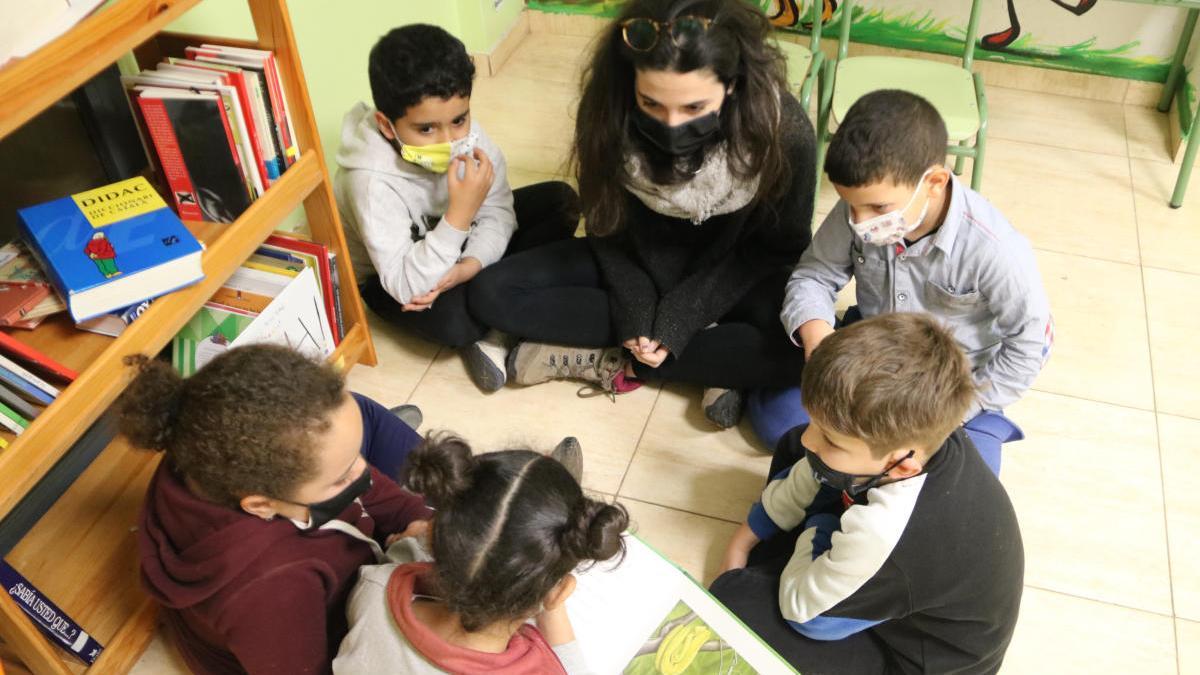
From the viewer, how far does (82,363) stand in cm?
125

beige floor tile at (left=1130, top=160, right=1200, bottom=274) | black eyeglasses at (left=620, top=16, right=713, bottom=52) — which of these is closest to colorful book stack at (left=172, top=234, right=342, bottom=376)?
black eyeglasses at (left=620, top=16, right=713, bottom=52)

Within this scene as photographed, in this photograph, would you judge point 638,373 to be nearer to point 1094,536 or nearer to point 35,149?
point 1094,536

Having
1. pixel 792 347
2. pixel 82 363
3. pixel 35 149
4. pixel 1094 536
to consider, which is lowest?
pixel 1094 536

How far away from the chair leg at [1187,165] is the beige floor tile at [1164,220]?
0.03 meters

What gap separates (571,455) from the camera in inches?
65.1

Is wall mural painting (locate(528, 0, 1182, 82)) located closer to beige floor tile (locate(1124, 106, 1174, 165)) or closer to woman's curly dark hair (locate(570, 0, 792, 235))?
beige floor tile (locate(1124, 106, 1174, 165))

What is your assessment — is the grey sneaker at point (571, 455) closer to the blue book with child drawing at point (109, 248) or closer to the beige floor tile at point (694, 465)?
the beige floor tile at point (694, 465)

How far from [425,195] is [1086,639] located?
141 cm

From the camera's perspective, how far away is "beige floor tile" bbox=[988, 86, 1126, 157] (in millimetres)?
2525

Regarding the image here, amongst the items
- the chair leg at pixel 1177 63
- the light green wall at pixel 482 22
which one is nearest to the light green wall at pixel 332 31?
the light green wall at pixel 482 22

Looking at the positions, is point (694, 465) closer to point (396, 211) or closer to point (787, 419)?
point (787, 419)

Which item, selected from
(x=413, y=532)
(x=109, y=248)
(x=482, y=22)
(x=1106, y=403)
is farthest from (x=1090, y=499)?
(x=482, y=22)

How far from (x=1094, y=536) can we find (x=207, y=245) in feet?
5.20

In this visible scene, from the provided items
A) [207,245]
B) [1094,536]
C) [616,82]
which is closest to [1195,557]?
[1094,536]
